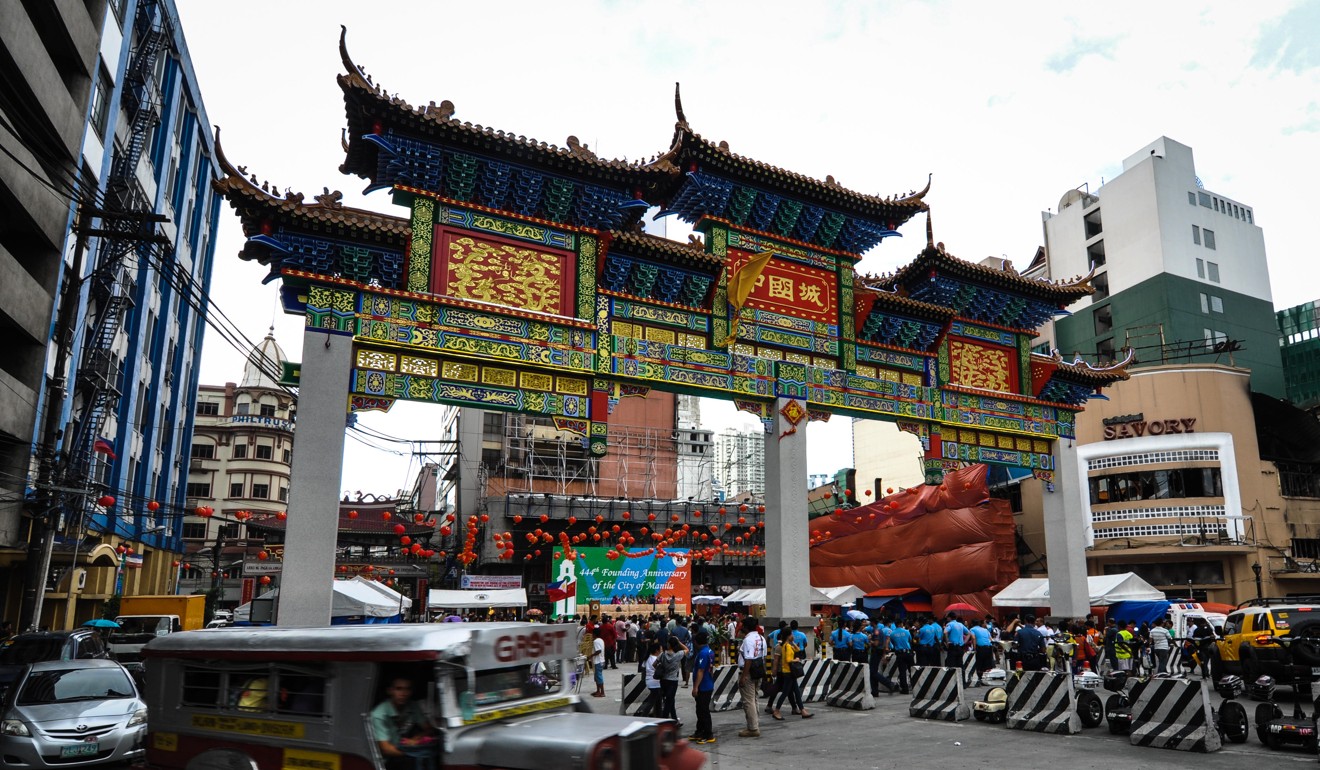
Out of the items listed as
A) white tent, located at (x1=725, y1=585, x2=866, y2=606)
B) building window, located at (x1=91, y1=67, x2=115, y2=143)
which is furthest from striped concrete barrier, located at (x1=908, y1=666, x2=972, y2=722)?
building window, located at (x1=91, y1=67, x2=115, y2=143)

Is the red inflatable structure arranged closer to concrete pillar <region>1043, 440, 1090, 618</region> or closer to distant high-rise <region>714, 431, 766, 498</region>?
concrete pillar <region>1043, 440, 1090, 618</region>

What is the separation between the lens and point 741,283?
805 inches

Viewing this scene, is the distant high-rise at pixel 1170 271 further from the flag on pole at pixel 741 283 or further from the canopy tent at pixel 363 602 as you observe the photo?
the canopy tent at pixel 363 602

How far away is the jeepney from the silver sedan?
3.86 meters

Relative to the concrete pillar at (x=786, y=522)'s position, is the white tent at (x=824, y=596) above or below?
below

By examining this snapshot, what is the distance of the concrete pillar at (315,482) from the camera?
15.7 m

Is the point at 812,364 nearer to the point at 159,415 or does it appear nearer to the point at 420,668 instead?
the point at 420,668

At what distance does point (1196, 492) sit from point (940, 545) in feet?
39.5

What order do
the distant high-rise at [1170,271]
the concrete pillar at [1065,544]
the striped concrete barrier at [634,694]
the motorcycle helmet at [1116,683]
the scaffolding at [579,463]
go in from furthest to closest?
the scaffolding at [579,463] → the distant high-rise at [1170,271] → the concrete pillar at [1065,544] → the striped concrete barrier at [634,694] → the motorcycle helmet at [1116,683]

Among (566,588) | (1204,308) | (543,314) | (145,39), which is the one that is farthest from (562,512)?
(1204,308)

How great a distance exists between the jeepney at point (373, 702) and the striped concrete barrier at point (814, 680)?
11.1 meters

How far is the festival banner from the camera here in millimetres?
34875

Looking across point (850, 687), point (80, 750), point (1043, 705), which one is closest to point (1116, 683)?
point (1043, 705)

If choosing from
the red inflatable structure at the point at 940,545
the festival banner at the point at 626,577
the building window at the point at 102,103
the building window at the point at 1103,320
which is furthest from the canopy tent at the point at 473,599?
the building window at the point at 1103,320
